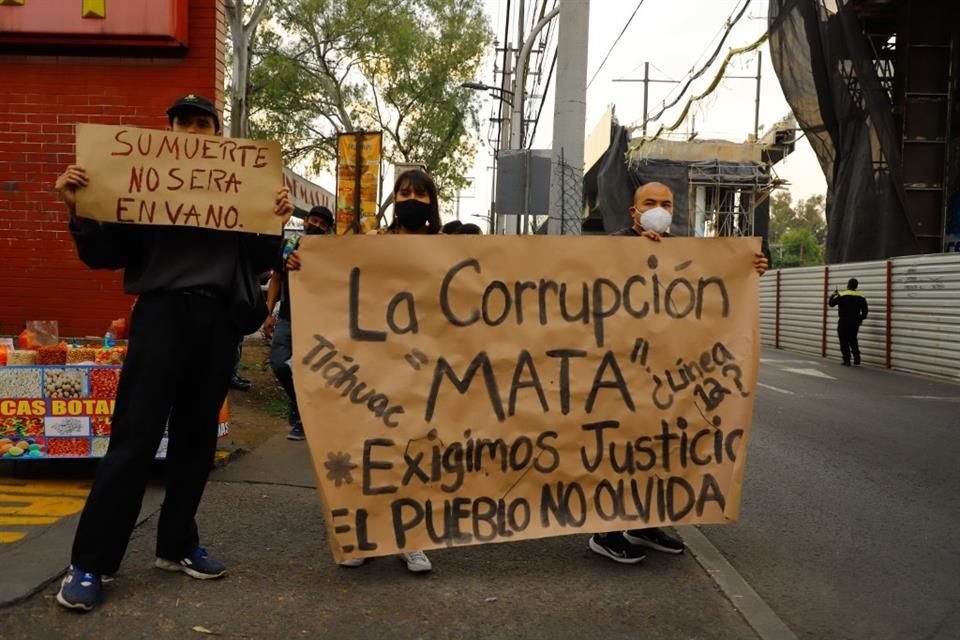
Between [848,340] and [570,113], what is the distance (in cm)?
1137

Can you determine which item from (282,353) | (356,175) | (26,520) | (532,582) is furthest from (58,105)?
(356,175)

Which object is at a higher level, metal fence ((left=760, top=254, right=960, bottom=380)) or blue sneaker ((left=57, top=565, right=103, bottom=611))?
metal fence ((left=760, top=254, right=960, bottom=380))

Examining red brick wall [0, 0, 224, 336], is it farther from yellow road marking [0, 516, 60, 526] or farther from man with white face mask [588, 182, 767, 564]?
man with white face mask [588, 182, 767, 564]

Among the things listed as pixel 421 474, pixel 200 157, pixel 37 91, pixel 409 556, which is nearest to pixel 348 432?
pixel 421 474

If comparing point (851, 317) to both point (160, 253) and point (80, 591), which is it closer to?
point (160, 253)

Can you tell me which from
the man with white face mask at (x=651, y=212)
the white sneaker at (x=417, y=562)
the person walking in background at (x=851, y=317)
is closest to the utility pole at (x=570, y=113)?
the man with white face mask at (x=651, y=212)

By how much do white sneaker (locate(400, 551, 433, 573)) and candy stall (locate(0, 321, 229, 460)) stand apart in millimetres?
2046

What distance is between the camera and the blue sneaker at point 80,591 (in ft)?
10.9

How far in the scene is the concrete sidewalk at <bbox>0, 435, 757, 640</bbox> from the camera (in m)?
3.31

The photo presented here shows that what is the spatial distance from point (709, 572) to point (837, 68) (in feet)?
49.2

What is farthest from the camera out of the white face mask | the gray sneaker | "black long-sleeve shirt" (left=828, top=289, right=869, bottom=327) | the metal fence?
"black long-sleeve shirt" (left=828, top=289, right=869, bottom=327)

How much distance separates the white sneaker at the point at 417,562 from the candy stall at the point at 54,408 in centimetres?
205

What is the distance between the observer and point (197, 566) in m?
3.78

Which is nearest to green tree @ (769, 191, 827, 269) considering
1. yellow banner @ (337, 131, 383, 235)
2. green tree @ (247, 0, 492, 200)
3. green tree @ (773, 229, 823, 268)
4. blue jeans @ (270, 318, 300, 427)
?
green tree @ (773, 229, 823, 268)
